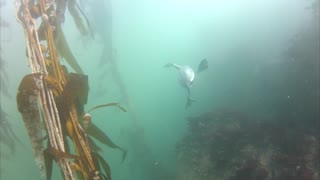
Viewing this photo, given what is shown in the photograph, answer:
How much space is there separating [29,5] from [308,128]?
6.41 metres

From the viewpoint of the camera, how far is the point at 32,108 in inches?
48.8

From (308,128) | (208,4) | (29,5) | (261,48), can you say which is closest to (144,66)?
(208,4)

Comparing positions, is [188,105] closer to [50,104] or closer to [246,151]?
[246,151]

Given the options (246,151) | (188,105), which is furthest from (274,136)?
(188,105)

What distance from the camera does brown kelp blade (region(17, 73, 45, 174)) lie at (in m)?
1.21

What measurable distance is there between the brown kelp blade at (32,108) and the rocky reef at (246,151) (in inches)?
195

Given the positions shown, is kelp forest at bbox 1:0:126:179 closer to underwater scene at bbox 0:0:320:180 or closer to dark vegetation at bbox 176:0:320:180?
underwater scene at bbox 0:0:320:180

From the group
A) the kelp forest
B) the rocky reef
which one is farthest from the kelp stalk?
the rocky reef

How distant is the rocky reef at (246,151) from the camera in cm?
559

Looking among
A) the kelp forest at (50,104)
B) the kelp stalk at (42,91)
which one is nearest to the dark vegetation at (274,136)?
the kelp forest at (50,104)

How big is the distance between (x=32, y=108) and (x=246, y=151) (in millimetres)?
5717

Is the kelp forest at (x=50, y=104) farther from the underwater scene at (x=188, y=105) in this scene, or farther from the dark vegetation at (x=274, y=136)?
the dark vegetation at (x=274, y=136)

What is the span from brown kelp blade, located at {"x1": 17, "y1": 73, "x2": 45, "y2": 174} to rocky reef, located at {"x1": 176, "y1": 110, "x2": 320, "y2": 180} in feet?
16.2

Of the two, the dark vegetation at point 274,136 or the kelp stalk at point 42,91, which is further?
the dark vegetation at point 274,136
